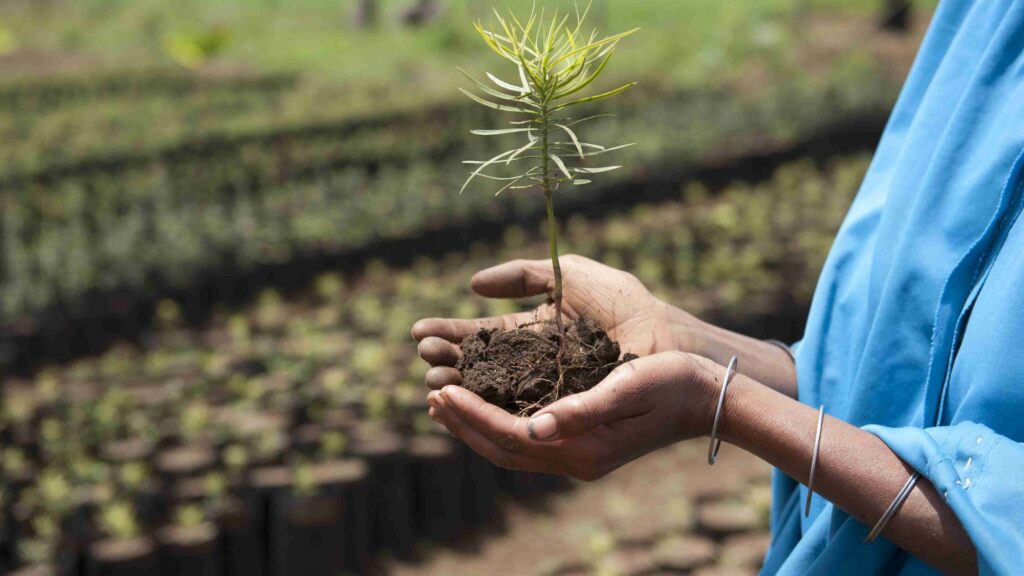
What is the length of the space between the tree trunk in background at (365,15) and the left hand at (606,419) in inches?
527

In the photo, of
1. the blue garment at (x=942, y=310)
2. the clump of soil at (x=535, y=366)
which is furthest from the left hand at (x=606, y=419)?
the blue garment at (x=942, y=310)

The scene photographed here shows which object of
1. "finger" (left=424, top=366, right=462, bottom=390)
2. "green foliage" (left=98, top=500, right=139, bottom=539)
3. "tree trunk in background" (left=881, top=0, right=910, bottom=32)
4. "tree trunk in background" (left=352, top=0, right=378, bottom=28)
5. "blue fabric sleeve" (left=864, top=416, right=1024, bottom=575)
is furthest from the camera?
"tree trunk in background" (left=352, top=0, right=378, bottom=28)

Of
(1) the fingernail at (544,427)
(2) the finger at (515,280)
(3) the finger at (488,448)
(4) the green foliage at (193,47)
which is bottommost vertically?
(3) the finger at (488,448)

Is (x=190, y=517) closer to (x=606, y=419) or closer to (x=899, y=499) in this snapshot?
(x=606, y=419)

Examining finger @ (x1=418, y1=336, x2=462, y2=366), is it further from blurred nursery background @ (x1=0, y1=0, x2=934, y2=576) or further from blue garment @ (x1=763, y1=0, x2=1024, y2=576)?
blurred nursery background @ (x1=0, y1=0, x2=934, y2=576)

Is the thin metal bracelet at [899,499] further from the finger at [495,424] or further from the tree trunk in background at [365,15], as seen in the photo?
the tree trunk in background at [365,15]

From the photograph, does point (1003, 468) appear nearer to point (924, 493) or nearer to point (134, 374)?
point (924, 493)

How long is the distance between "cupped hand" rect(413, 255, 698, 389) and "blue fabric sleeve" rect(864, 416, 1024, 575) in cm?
38

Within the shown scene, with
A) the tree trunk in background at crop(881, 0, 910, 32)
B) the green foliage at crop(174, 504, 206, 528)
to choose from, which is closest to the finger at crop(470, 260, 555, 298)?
the green foliage at crop(174, 504, 206, 528)

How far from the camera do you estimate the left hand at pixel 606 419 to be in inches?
44.1

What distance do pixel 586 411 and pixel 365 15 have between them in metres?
13.8

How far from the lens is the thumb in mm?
1111

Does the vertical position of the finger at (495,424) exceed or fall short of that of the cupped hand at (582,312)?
it falls short

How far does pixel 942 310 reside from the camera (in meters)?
1.18
